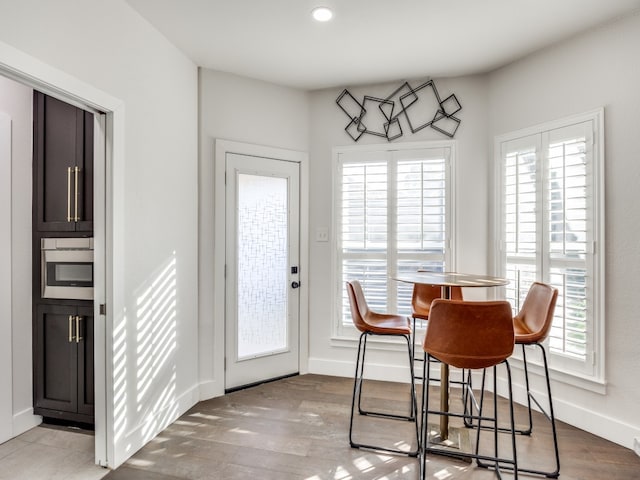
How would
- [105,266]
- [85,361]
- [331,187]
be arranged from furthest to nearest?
[331,187], [85,361], [105,266]

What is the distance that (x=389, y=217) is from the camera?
3.50 meters

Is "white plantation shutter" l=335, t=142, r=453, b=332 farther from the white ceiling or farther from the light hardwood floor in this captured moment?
the light hardwood floor

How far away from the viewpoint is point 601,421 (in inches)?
100

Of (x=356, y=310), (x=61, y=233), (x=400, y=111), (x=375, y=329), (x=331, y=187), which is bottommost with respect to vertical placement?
(x=375, y=329)

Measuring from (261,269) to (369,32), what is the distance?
2.15m

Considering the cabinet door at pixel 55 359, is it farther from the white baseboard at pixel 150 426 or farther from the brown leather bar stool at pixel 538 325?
the brown leather bar stool at pixel 538 325

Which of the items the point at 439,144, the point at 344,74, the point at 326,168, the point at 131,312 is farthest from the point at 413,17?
the point at 131,312

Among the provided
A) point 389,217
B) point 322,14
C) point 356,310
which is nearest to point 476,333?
point 356,310

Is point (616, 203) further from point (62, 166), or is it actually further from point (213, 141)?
point (62, 166)

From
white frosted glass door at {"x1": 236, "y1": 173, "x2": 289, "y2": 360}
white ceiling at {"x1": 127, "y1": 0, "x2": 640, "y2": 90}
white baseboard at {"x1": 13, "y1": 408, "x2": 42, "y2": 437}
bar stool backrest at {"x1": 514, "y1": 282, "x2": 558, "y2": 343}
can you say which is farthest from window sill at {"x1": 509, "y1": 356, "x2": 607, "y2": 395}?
white baseboard at {"x1": 13, "y1": 408, "x2": 42, "y2": 437}

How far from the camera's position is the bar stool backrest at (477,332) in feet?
6.01

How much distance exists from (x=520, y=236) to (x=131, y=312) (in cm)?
302

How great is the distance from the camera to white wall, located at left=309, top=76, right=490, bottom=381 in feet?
11.0

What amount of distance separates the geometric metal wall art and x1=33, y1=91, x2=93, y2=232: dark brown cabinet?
2.24 m
